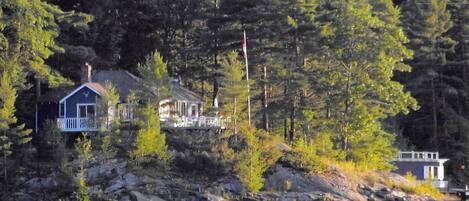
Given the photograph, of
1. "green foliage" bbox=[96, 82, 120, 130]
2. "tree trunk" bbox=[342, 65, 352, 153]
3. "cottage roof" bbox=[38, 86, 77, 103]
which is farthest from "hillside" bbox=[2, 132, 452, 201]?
"tree trunk" bbox=[342, 65, 352, 153]

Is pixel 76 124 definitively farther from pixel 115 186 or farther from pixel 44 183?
pixel 115 186

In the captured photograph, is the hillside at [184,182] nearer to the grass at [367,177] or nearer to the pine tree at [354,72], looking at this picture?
the grass at [367,177]

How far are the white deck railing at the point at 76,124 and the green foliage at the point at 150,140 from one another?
3.54 meters

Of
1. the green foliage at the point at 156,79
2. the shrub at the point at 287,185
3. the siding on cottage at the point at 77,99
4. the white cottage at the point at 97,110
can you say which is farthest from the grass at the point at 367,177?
the siding on cottage at the point at 77,99

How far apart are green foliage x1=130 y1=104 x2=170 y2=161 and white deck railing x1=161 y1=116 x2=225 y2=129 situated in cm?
327

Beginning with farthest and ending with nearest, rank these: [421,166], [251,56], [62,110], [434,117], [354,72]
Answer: [434,117]
[421,166]
[354,72]
[251,56]
[62,110]

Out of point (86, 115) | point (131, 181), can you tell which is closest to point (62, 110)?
point (86, 115)

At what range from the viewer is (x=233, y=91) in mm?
39406

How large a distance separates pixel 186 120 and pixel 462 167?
25.2 meters

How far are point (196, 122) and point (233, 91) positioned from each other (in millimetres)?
3256

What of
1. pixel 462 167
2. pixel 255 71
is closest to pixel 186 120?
pixel 255 71

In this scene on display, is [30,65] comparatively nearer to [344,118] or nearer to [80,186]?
[80,186]

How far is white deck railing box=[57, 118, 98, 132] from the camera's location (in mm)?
39906

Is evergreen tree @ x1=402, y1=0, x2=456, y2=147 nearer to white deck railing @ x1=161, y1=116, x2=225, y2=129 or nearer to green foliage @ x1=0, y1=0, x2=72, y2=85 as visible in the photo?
white deck railing @ x1=161, y1=116, x2=225, y2=129
